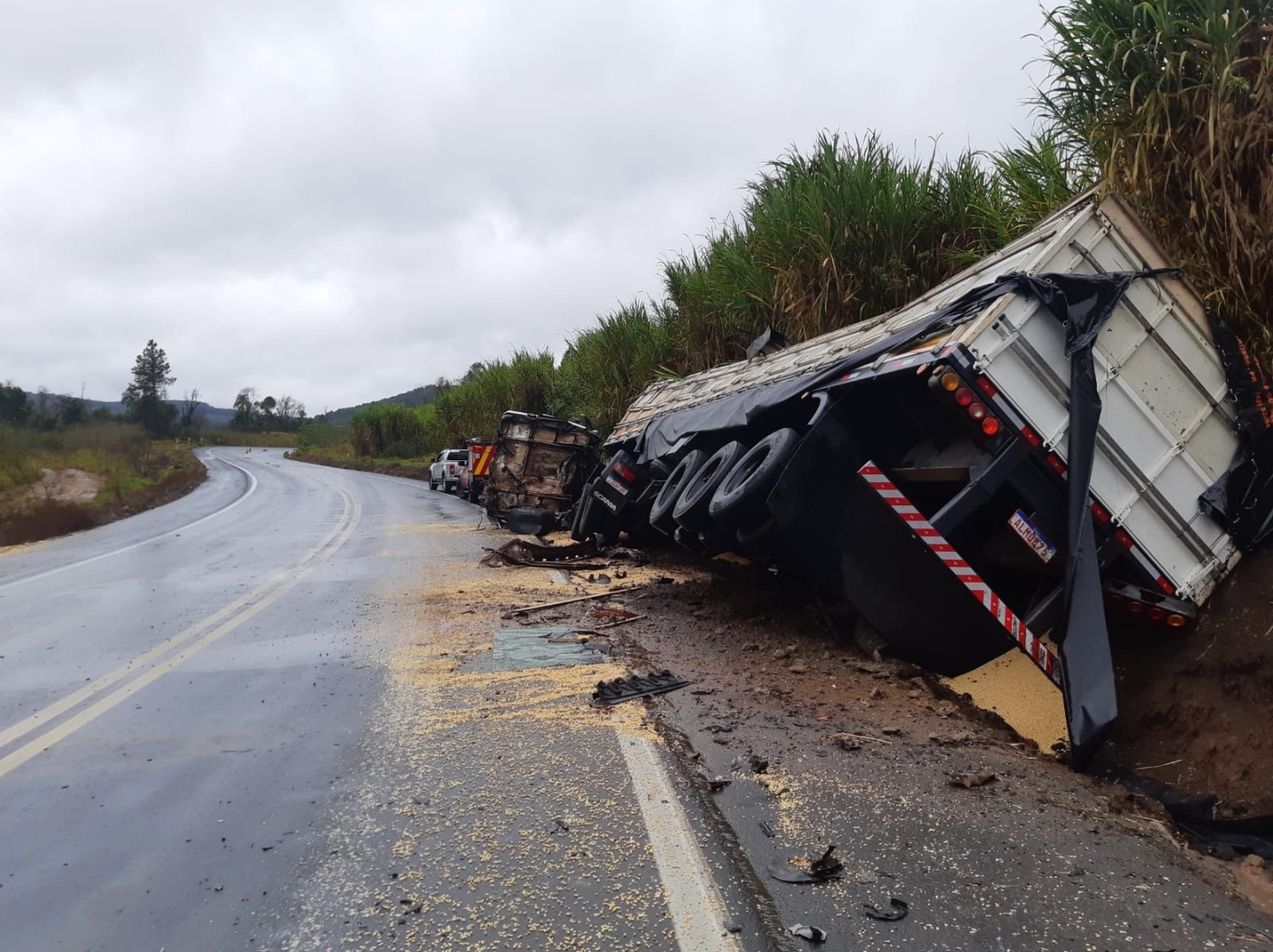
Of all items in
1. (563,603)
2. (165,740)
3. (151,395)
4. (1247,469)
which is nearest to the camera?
(165,740)

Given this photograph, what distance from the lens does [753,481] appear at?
6375mm

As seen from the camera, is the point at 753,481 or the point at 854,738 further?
the point at 753,481

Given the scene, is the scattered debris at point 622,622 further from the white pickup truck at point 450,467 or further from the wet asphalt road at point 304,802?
the white pickup truck at point 450,467

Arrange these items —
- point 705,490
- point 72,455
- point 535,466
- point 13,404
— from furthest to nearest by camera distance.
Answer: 1. point 13,404
2. point 72,455
3. point 535,466
4. point 705,490

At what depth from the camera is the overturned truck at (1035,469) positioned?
508 cm

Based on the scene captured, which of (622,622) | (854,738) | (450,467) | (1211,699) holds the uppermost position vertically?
(450,467)

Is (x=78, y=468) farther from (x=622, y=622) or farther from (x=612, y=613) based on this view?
(x=622, y=622)

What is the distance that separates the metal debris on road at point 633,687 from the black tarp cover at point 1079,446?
2.33m

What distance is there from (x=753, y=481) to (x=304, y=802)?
355 centimetres

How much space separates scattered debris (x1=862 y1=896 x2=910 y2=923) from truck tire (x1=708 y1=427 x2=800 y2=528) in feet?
11.0

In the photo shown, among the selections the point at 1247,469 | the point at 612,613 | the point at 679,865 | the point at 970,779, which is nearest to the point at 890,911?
the point at 679,865

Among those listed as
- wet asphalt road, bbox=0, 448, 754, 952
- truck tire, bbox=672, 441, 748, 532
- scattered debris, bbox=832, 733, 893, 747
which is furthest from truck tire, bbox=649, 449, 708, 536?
scattered debris, bbox=832, 733, 893, 747

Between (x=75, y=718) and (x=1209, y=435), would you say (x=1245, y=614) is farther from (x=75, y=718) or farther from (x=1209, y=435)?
(x=75, y=718)

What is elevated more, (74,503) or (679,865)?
(74,503)
